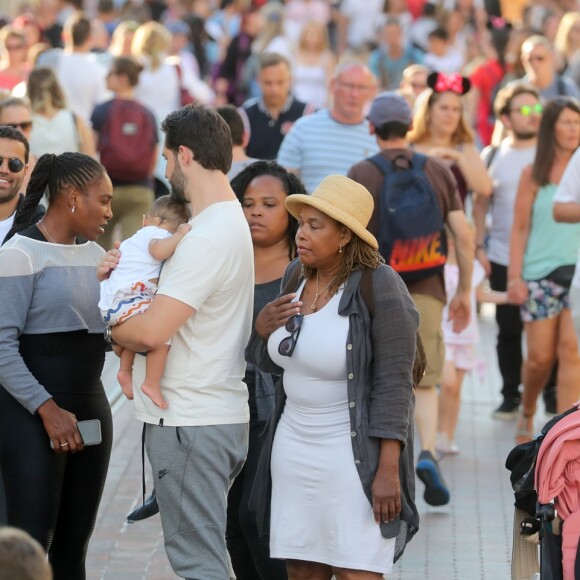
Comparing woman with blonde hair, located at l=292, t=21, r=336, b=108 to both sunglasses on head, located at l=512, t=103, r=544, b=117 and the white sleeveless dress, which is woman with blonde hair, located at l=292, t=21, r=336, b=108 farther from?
the white sleeveless dress

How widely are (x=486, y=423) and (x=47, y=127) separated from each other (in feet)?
12.1

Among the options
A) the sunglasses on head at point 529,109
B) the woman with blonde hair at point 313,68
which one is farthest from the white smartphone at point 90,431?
the woman with blonde hair at point 313,68

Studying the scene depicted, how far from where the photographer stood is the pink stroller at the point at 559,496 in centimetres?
467

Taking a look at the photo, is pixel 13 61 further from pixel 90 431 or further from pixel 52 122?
pixel 90 431

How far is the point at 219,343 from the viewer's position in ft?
15.2

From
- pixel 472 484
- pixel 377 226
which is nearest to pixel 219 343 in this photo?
pixel 377 226

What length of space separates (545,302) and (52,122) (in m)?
3.83

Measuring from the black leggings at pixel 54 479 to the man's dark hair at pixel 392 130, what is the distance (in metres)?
2.81

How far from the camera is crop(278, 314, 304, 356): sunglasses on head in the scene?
4594 millimetres

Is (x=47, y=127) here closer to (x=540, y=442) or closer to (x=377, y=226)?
(x=377, y=226)

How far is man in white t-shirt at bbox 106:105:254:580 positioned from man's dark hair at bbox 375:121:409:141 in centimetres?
279

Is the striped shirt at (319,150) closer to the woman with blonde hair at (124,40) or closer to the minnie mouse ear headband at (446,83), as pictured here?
the minnie mouse ear headband at (446,83)

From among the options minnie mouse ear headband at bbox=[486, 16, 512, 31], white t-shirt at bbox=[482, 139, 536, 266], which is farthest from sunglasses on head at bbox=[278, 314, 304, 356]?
minnie mouse ear headband at bbox=[486, 16, 512, 31]

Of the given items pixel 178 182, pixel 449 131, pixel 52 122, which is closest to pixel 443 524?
pixel 449 131
